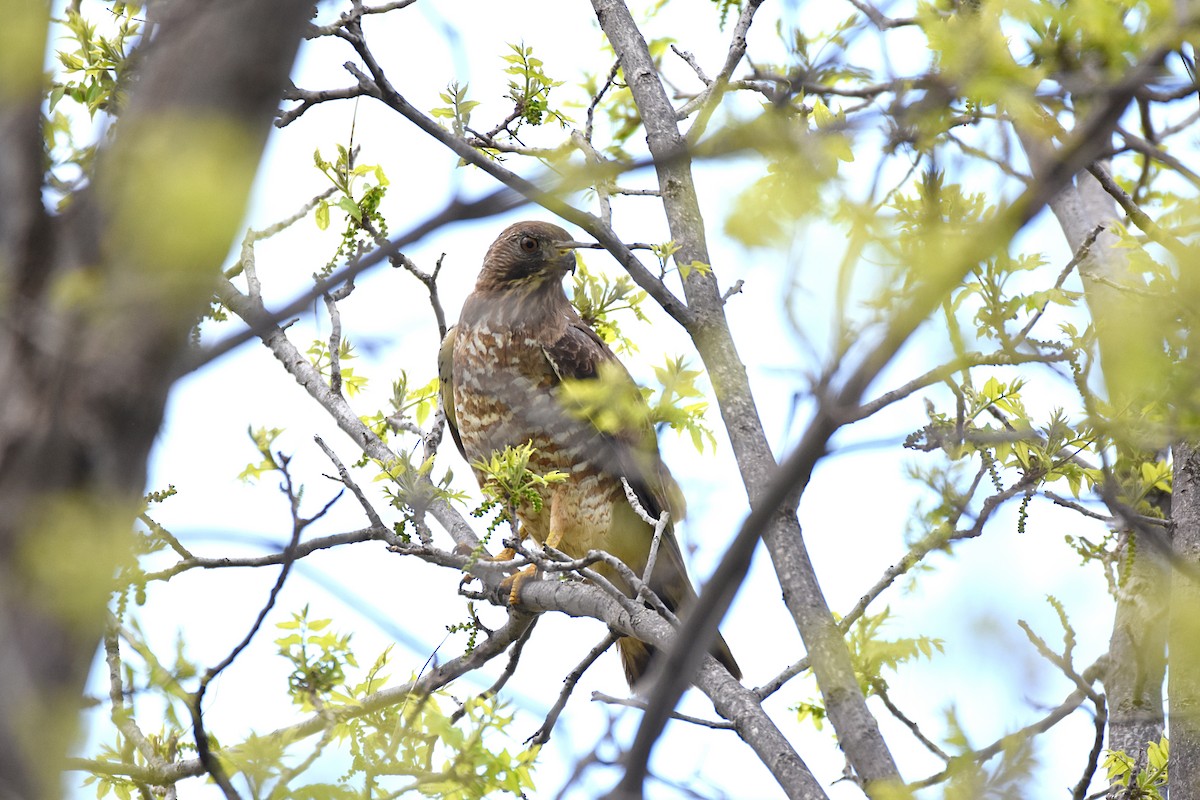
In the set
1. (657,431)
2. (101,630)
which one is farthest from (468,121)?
(101,630)

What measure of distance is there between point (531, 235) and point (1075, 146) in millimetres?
5112

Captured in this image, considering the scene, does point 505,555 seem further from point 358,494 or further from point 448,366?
point 358,494

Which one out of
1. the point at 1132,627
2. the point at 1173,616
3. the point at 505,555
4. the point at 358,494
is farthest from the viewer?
the point at 505,555

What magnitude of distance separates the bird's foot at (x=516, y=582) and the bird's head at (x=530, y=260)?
203cm

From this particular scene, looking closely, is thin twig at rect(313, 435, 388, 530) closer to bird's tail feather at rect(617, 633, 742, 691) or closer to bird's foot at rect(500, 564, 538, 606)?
bird's foot at rect(500, 564, 538, 606)

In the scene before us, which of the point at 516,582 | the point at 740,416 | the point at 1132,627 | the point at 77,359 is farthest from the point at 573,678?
the point at 77,359

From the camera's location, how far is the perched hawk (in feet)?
18.7

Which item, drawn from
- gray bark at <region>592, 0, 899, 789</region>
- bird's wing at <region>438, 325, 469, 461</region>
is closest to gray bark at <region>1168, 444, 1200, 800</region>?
gray bark at <region>592, 0, 899, 789</region>

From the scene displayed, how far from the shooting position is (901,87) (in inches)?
83.7

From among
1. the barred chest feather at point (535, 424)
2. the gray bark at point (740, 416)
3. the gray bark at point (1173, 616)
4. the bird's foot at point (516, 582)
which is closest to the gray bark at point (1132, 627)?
the gray bark at point (1173, 616)

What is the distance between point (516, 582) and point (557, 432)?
4.38ft

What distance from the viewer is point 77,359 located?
1.51 metres

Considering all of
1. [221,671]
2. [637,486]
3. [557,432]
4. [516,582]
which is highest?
[557,432]

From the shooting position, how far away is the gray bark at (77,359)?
1468mm
